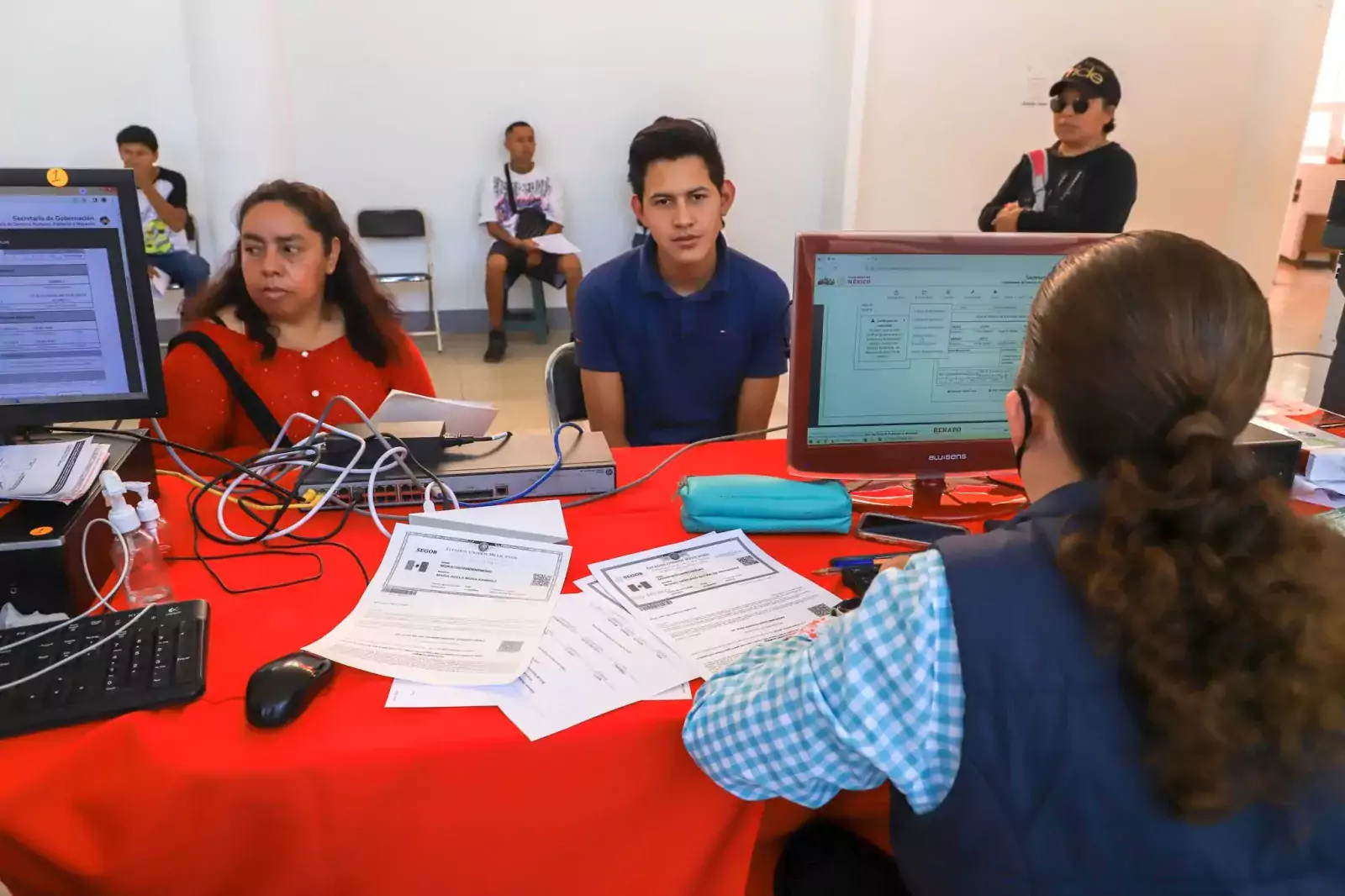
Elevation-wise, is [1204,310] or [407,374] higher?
[1204,310]

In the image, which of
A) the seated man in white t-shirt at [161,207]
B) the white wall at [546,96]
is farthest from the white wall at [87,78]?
the white wall at [546,96]

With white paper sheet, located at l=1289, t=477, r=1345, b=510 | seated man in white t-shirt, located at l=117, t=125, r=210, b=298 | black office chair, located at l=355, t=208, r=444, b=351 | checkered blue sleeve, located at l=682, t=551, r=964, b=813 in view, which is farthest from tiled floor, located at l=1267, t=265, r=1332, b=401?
seated man in white t-shirt, located at l=117, t=125, r=210, b=298

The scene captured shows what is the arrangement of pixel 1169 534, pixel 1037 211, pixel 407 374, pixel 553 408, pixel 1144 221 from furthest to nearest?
1. pixel 1144 221
2. pixel 1037 211
3. pixel 553 408
4. pixel 407 374
5. pixel 1169 534

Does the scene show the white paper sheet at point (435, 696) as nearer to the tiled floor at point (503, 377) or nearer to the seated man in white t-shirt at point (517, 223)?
the tiled floor at point (503, 377)

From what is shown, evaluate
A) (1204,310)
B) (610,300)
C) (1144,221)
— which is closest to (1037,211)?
(1144,221)

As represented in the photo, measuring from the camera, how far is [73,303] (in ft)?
3.73

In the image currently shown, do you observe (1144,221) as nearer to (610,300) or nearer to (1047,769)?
(610,300)

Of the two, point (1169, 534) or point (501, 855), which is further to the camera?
point (501, 855)

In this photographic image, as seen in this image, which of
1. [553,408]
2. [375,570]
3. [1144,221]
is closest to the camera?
[375,570]

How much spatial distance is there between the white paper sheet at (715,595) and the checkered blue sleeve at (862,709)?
15cm

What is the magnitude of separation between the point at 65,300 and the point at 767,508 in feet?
3.14

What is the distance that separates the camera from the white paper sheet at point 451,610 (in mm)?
956

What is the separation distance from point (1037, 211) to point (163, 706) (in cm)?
383

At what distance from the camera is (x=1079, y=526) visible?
69cm
